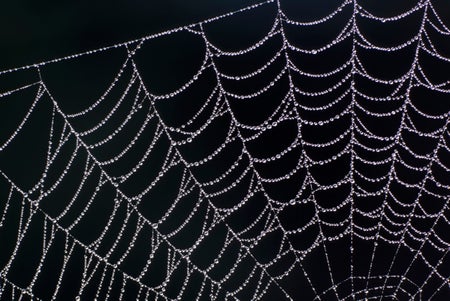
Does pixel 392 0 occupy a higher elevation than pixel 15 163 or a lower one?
higher

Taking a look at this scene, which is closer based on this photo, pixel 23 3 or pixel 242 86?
pixel 242 86

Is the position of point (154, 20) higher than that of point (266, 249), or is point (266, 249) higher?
point (154, 20)

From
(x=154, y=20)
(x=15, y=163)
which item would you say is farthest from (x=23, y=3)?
(x=15, y=163)

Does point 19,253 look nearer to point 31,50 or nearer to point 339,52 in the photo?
point 31,50

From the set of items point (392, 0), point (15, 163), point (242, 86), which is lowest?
point (15, 163)

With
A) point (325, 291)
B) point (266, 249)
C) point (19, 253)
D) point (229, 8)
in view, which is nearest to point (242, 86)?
point (229, 8)

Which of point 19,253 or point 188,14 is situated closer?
point 19,253

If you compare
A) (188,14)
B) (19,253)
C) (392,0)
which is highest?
(392,0)

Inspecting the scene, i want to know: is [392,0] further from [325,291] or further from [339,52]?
[325,291]
